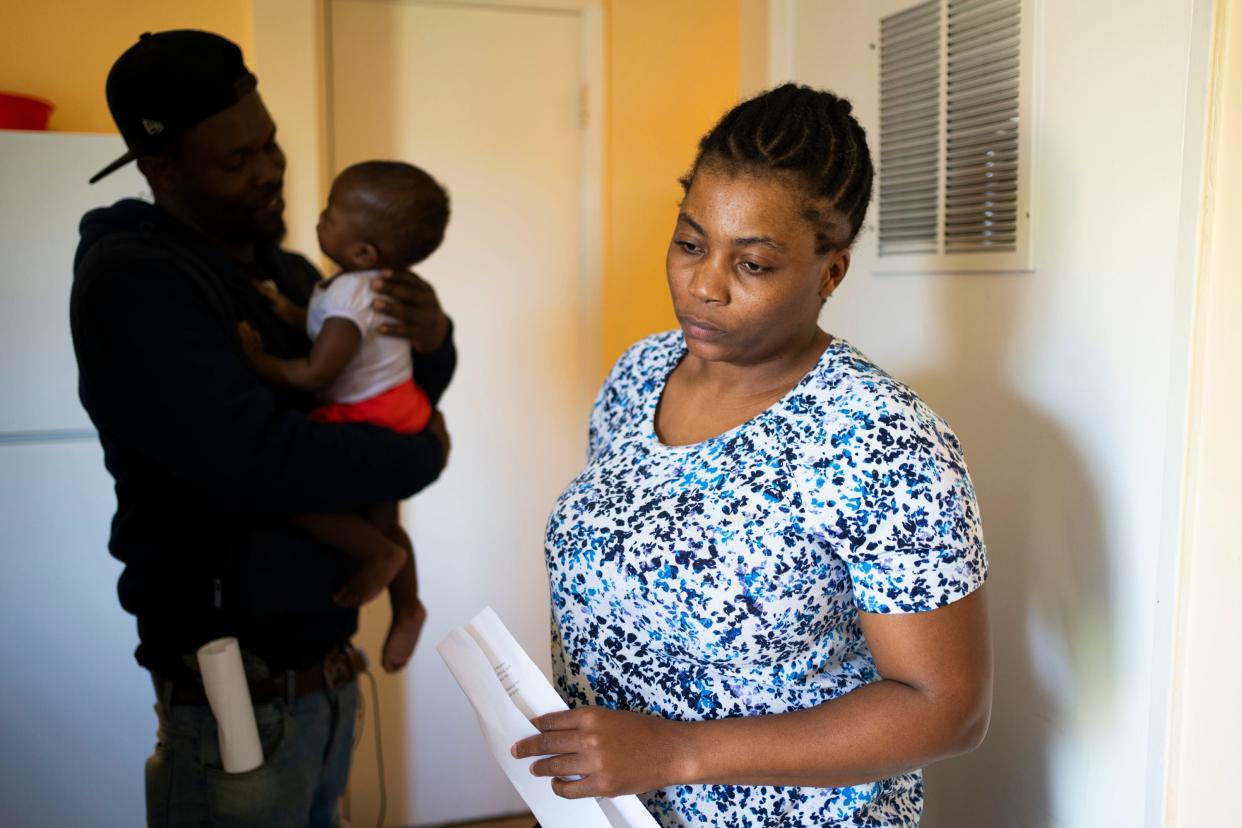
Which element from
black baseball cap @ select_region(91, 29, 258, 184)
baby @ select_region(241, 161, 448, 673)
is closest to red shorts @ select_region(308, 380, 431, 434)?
baby @ select_region(241, 161, 448, 673)

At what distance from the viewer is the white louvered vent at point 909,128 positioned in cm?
154

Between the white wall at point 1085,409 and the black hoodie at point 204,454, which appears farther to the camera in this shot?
the black hoodie at point 204,454

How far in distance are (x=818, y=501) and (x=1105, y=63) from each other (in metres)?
0.69

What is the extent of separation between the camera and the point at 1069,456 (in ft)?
4.36

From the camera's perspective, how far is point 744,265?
3.54 ft

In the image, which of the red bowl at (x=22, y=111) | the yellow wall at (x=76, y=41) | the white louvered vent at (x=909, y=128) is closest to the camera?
the white louvered vent at (x=909, y=128)

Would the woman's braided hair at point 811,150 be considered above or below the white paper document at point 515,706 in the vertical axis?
above

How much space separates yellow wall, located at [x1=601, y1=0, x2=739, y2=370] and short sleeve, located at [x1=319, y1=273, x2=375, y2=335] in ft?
4.77

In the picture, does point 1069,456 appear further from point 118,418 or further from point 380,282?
point 118,418

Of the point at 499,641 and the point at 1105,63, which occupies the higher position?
the point at 1105,63

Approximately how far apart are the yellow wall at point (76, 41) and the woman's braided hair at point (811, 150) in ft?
6.62

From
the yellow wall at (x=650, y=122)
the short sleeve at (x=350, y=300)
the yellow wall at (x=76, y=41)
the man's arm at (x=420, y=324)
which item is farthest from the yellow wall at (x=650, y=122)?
the short sleeve at (x=350, y=300)

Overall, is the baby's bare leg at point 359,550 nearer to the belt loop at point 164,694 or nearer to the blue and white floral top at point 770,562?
the belt loop at point 164,694

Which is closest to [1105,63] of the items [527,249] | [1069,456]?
[1069,456]
